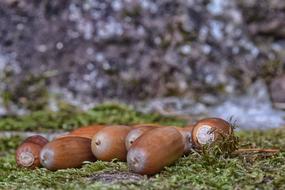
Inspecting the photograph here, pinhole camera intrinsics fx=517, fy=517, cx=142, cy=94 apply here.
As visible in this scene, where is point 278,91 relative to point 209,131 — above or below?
above

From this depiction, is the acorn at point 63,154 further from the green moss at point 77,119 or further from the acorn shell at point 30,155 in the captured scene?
the green moss at point 77,119

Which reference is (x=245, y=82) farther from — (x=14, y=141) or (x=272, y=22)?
(x=14, y=141)

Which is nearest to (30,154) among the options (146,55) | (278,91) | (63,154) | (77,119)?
(63,154)

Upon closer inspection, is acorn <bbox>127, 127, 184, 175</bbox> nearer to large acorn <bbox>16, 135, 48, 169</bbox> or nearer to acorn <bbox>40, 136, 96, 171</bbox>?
acorn <bbox>40, 136, 96, 171</bbox>

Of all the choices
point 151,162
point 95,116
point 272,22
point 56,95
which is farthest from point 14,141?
point 272,22

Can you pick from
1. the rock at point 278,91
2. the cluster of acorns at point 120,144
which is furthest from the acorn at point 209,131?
the rock at point 278,91

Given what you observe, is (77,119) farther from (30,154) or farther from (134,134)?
(134,134)

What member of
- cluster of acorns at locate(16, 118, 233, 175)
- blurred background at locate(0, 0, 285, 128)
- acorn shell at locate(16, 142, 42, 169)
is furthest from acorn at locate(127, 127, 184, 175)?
blurred background at locate(0, 0, 285, 128)
